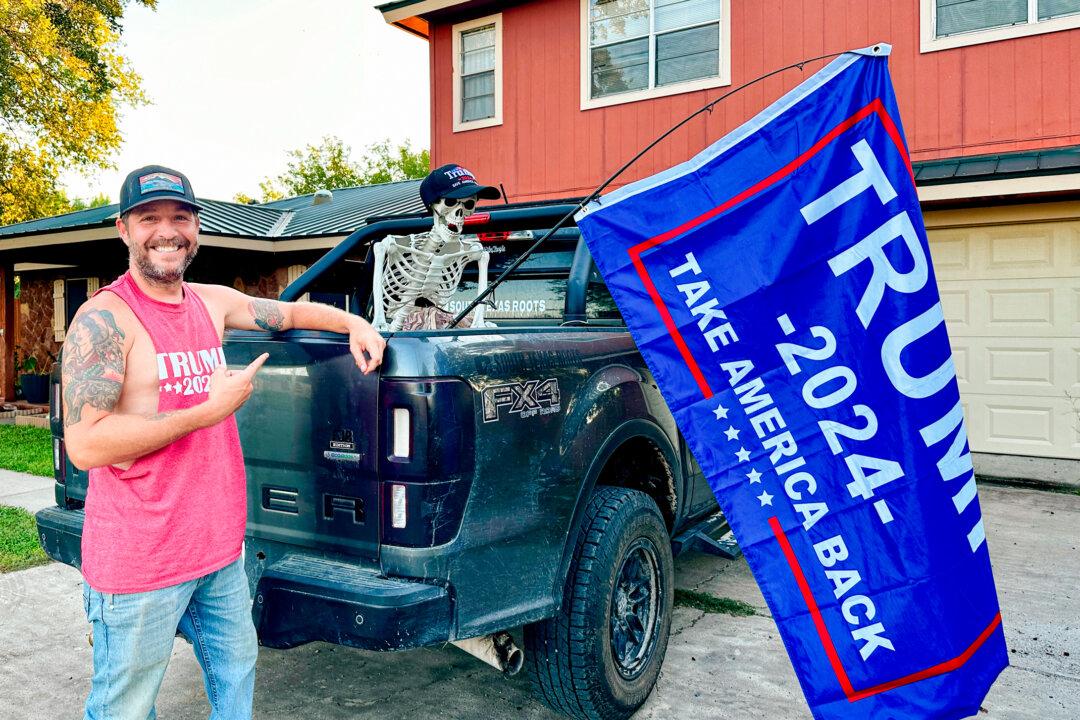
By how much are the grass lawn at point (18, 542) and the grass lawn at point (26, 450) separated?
46.2 inches

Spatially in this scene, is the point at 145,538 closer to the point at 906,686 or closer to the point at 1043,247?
the point at 906,686

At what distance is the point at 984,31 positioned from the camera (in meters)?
8.01

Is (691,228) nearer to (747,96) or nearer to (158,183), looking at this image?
(158,183)

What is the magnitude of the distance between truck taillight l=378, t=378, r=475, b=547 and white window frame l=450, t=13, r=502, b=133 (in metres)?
9.27

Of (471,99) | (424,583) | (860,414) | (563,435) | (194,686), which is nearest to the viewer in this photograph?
(860,414)

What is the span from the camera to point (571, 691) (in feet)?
9.14

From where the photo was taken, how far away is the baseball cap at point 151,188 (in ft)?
6.76

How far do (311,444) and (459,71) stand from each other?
9906mm

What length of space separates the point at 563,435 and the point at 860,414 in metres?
0.98

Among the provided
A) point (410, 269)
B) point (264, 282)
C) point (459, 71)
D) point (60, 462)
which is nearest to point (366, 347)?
point (60, 462)

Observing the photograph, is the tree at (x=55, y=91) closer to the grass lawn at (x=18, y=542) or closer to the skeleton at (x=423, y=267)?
the grass lawn at (x=18, y=542)

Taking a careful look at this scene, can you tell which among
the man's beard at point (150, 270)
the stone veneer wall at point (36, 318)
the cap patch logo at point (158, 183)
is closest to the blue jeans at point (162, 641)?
the man's beard at point (150, 270)

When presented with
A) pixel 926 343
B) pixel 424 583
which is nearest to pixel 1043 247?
pixel 926 343

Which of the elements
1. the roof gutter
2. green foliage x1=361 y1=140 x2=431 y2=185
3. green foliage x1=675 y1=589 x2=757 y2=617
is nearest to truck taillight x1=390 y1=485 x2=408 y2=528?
green foliage x1=675 y1=589 x2=757 y2=617
